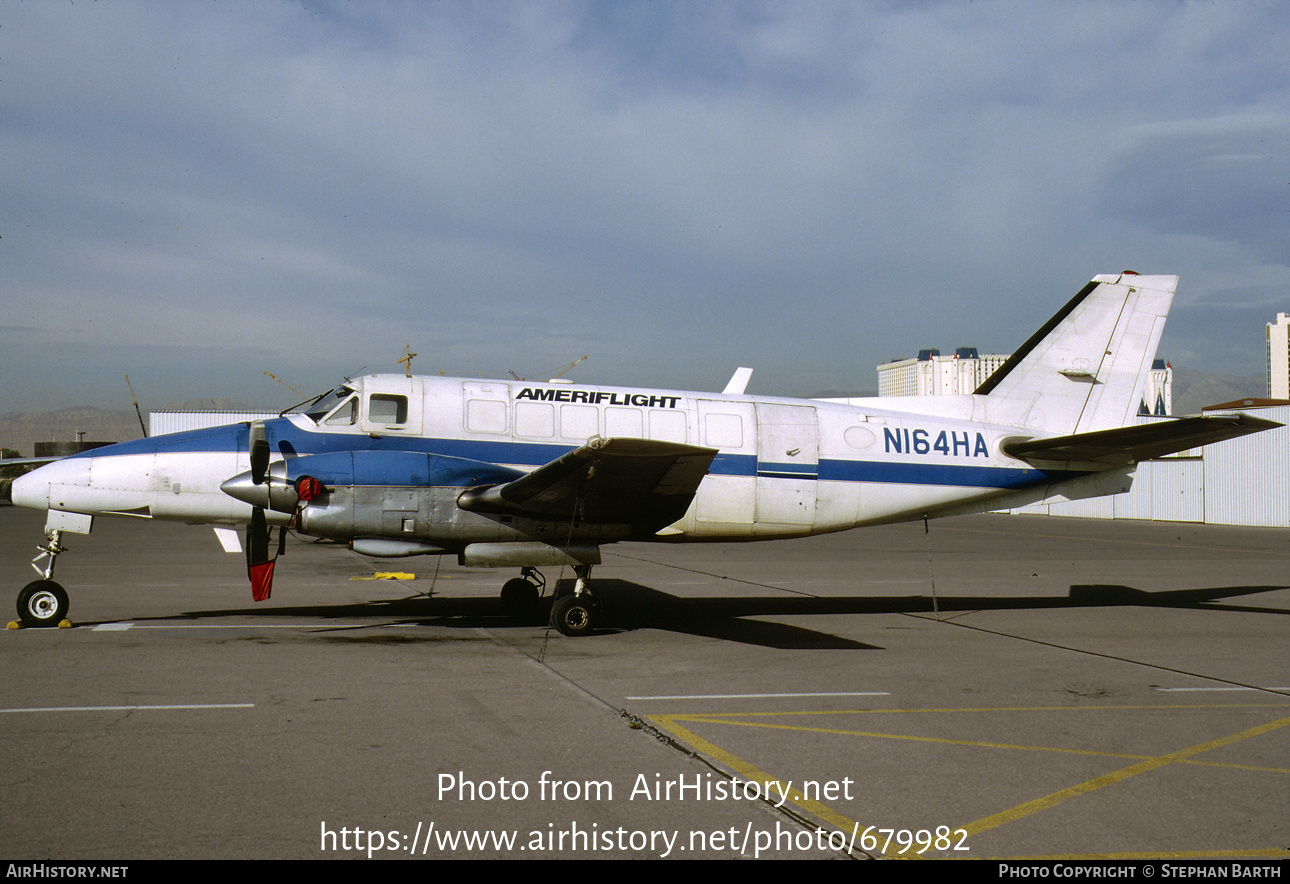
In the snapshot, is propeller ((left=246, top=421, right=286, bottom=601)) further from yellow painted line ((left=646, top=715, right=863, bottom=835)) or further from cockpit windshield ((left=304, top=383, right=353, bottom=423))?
yellow painted line ((left=646, top=715, right=863, bottom=835))

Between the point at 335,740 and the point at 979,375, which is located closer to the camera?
the point at 335,740

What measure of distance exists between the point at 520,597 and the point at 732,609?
327cm

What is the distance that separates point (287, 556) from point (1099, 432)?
18.6 meters

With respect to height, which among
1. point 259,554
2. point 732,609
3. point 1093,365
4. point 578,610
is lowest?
point 732,609

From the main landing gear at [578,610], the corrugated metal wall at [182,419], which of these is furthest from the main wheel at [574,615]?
the corrugated metal wall at [182,419]

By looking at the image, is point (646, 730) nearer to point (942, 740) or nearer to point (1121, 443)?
point (942, 740)

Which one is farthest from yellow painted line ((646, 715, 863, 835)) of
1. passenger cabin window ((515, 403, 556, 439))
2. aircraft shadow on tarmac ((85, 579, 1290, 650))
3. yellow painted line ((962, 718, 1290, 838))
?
passenger cabin window ((515, 403, 556, 439))

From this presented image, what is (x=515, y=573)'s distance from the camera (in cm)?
2002

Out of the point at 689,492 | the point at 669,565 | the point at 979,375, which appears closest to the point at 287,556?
the point at 669,565

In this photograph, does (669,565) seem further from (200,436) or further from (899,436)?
(200,436)

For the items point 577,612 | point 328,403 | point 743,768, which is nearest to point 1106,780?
point 743,768

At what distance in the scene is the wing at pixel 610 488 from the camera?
10055mm

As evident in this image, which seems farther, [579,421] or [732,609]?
[732,609]

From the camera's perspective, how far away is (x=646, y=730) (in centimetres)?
662
